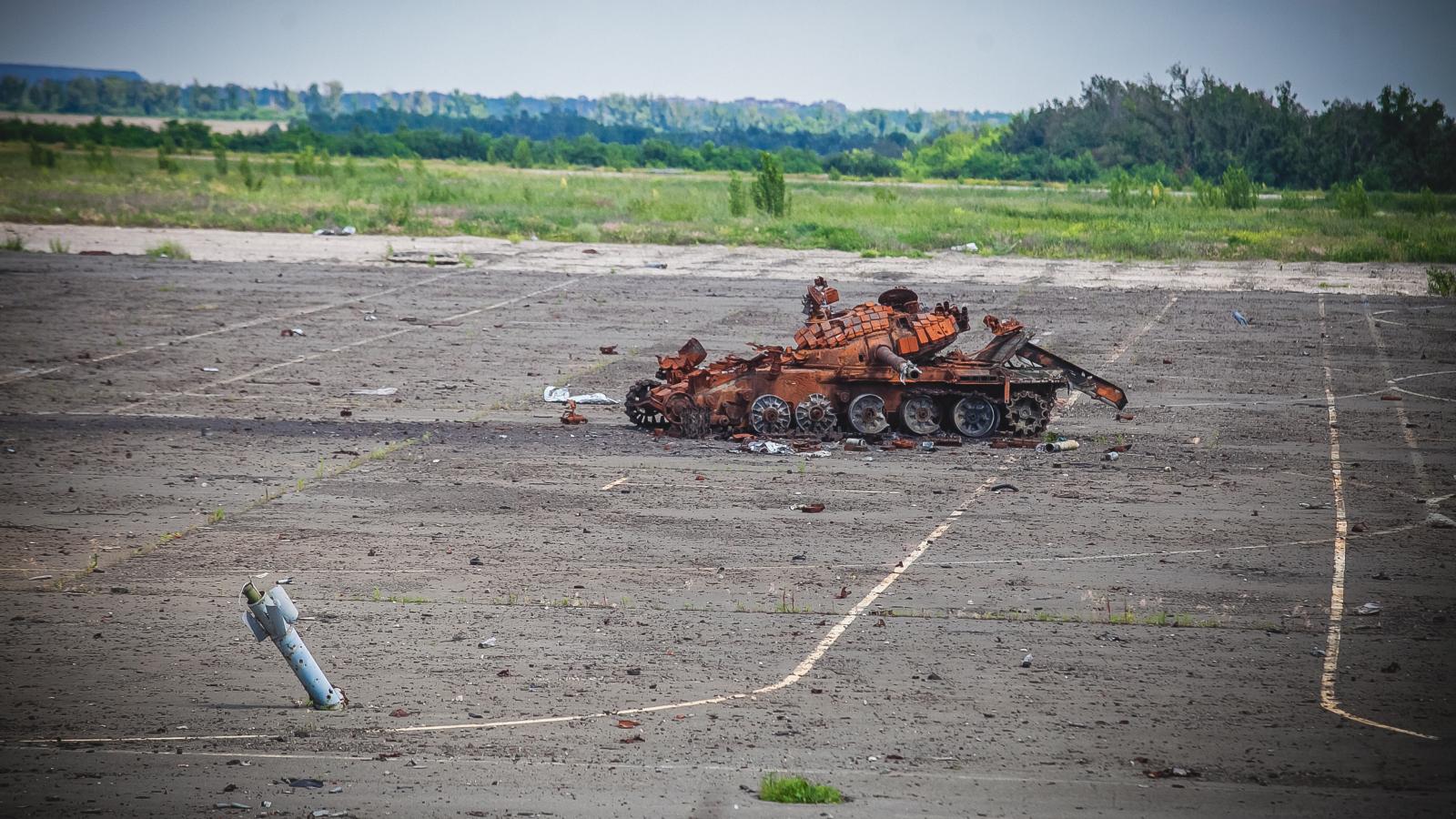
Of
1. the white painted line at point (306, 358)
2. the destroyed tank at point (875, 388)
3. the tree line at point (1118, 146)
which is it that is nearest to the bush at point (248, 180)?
the tree line at point (1118, 146)

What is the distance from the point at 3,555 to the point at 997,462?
12.0 m

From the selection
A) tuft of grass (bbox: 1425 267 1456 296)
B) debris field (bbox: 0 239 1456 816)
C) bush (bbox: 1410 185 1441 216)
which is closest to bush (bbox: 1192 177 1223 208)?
bush (bbox: 1410 185 1441 216)

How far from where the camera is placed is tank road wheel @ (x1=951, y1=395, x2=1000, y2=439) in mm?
22281

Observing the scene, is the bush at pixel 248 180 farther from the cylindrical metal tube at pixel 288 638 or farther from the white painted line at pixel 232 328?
the cylindrical metal tube at pixel 288 638

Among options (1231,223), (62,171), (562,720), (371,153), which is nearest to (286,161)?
(371,153)

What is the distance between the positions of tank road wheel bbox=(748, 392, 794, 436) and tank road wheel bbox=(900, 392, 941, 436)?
1613mm

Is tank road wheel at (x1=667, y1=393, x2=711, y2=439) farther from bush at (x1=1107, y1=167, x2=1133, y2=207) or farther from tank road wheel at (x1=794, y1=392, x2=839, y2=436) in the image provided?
bush at (x1=1107, y1=167, x2=1133, y2=207)

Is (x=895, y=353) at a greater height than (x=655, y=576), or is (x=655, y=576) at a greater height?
(x=895, y=353)

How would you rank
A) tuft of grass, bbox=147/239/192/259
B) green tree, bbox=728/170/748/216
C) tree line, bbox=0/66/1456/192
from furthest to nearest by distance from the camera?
1. tree line, bbox=0/66/1456/192
2. green tree, bbox=728/170/748/216
3. tuft of grass, bbox=147/239/192/259

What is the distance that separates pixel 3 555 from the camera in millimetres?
16156

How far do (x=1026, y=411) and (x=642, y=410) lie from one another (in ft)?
18.1

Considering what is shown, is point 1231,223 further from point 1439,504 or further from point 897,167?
point 897,167

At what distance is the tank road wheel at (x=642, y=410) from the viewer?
22.9 m

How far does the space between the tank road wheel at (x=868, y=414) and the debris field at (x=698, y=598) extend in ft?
1.02
